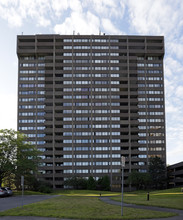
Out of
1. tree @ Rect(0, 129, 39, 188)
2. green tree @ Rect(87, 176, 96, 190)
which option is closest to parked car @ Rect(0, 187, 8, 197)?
tree @ Rect(0, 129, 39, 188)

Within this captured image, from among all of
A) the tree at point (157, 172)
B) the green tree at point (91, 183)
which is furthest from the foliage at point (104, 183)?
the tree at point (157, 172)

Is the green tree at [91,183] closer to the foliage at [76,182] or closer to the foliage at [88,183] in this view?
the foliage at [88,183]

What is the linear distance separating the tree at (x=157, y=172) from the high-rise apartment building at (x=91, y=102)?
9.79m

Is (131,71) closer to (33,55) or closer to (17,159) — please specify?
(33,55)

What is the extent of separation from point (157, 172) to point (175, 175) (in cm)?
981

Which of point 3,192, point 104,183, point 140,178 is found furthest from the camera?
point 104,183

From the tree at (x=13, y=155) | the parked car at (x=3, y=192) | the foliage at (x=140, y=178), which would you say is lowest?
the foliage at (x=140, y=178)

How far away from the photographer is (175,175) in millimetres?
113062

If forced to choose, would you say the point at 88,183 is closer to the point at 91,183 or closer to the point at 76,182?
the point at 91,183

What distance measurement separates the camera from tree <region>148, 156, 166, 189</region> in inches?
4218

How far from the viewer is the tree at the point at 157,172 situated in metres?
107

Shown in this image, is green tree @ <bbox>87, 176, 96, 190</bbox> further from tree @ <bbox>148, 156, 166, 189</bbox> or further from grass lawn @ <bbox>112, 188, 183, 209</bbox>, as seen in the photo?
grass lawn @ <bbox>112, 188, 183, 209</bbox>

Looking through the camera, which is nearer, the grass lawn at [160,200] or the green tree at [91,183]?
the grass lawn at [160,200]

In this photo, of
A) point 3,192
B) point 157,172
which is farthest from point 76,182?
point 3,192
